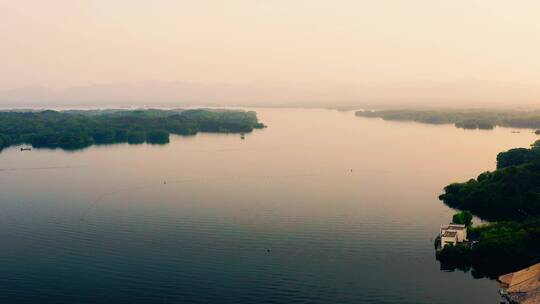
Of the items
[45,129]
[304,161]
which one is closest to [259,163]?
[304,161]

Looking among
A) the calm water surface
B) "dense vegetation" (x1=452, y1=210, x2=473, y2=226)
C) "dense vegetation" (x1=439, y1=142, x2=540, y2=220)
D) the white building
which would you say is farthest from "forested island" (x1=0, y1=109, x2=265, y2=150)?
the white building

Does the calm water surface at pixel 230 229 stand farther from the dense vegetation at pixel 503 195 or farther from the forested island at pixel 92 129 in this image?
the forested island at pixel 92 129

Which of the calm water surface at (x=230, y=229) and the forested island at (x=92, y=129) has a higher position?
the forested island at (x=92, y=129)

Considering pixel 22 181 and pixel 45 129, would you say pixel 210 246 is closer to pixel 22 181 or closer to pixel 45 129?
pixel 22 181

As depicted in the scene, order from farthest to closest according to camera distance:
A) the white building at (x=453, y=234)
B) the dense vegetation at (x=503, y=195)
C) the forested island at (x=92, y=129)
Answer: the forested island at (x=92, y=129) → the dense vegetation at (x=503, y=195) → the white building at (x=453, y=234)

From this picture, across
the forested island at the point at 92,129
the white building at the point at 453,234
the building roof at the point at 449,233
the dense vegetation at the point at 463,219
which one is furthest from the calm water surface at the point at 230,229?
Result: the forested island at the point at 92,129

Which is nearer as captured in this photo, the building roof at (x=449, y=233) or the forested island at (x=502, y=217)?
the forested island at (x=502, y=217)
